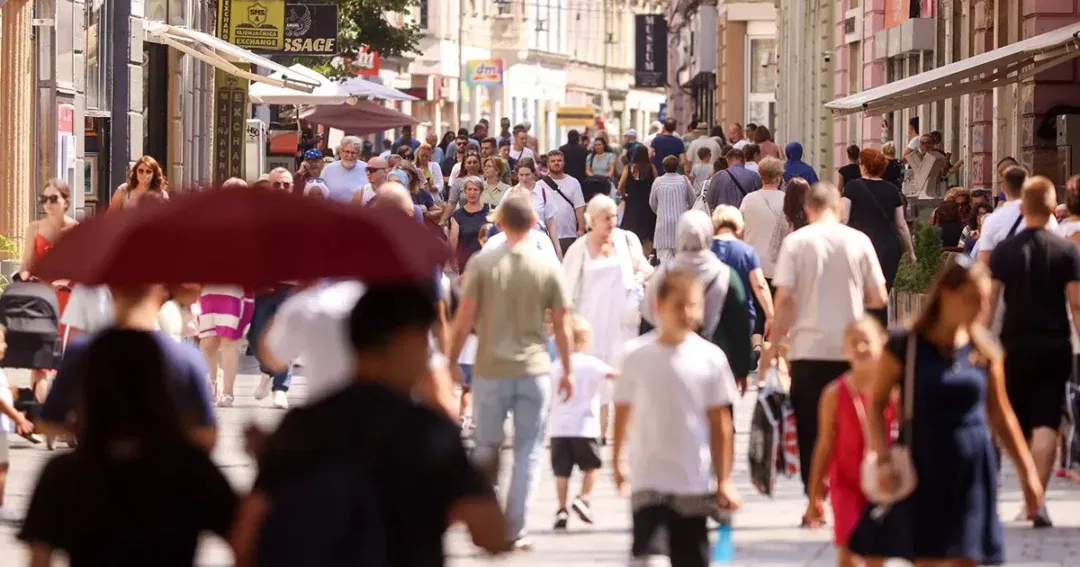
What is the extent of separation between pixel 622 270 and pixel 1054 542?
10.9 feet

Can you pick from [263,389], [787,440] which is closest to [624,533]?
[787,440]

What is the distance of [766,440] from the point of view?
10953 millimetres

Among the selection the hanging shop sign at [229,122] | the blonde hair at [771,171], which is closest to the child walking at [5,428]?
the blonde hair at [771,171]

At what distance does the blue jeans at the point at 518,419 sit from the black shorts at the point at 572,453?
608 millimetres

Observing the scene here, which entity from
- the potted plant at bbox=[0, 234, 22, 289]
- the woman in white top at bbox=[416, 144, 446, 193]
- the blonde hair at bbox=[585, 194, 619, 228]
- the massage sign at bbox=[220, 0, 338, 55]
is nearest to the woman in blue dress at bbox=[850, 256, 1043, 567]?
the blonde hair at bbox=[585, 194, 619, 228]

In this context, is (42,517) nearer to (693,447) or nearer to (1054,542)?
(693,447)

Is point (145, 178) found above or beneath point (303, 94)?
beneath

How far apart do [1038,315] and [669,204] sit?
40.5 feet

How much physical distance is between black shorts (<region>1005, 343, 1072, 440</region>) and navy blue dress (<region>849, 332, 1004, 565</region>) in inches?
158

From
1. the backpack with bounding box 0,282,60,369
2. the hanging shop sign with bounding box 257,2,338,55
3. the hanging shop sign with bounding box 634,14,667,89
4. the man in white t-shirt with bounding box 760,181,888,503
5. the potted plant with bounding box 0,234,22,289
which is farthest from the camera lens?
the hanging shop sign with bounding box 634,14,667,89

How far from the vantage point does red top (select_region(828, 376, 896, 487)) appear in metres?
9.15

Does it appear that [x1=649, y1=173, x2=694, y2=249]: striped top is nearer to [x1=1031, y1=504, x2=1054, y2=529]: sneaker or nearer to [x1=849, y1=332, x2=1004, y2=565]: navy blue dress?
[x1=1031, y1=504, x2=1054, y2=529]: sneaker

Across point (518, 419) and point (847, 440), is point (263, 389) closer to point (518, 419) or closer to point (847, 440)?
point (518, 419)

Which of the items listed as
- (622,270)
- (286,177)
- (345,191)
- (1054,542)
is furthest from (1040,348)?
(345,191)
